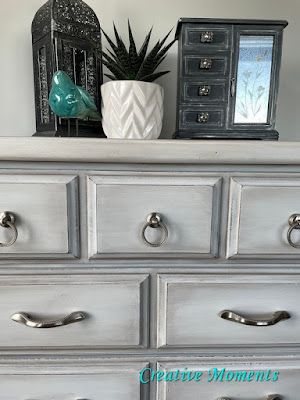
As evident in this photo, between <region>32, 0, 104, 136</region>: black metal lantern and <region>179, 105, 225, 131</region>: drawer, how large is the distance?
234 mm

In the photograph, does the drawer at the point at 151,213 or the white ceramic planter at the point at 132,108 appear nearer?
the drawer at the point at 151,213

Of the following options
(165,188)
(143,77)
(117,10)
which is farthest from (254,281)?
(117,10)

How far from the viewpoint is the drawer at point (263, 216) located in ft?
1.85

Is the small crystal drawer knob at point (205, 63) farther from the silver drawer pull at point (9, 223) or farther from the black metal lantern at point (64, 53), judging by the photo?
the silver drawer pull at point (9, 223)

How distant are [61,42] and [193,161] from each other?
0.47m

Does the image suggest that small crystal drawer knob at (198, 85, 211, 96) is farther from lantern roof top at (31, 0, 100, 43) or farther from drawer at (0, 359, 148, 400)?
drawer at (0, 359, 148, 400)

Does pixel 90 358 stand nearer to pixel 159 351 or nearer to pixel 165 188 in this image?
pixel 159 351

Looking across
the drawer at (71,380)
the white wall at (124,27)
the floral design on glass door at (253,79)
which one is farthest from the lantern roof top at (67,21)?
the drawer at (71,380)

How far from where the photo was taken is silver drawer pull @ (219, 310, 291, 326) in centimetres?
59

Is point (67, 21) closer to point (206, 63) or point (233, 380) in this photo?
point (206, 63)

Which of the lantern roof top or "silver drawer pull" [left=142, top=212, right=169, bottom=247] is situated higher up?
the lantern roof top

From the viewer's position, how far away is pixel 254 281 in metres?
0.60

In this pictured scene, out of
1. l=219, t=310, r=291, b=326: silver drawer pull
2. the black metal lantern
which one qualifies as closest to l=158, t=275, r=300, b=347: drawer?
l=219, t=310, r=291, b=326: silver drawer pull

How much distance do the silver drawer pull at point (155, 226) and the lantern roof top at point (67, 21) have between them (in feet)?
1.71
